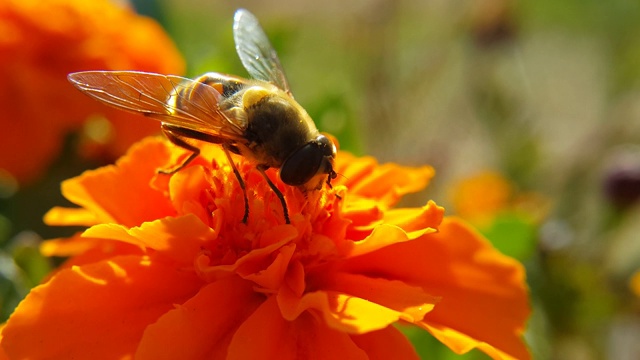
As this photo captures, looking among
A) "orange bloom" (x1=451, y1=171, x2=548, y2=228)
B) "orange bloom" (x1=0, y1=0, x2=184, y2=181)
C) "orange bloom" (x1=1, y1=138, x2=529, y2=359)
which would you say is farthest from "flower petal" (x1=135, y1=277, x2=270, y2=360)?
"orange bloom" (x1=451, y1=171, x2=548, y2=228)

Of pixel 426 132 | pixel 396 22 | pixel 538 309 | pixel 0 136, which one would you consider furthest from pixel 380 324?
pixel 426 132

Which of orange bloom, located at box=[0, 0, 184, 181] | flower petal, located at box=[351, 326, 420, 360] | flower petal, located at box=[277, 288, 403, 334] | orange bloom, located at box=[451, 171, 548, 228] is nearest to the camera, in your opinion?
flower petal, located at box=[277, 288, 403, 334]

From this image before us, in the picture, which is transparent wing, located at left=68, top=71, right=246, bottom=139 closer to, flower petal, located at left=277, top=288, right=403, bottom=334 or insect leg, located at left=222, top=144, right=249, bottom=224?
insect leg, located at left=222, top=144, right=249, bottom=224

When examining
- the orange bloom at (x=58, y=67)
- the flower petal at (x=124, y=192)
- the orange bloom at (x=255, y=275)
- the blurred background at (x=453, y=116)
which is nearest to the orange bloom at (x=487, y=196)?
the blurred background at (x=453, y=116)

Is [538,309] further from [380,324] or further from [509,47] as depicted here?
[509,47]

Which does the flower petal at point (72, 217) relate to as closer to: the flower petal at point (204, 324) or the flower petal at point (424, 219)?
the flower petal at point (204, 324)

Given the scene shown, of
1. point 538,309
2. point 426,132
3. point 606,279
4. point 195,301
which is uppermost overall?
point 426,132
